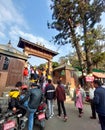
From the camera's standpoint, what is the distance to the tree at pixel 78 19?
16.8 m

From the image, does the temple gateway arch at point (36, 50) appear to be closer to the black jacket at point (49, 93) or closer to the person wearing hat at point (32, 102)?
the black jacket at point (49, 93)

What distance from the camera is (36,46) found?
775 inches

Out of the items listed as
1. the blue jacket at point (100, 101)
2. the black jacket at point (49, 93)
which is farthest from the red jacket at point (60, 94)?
the blue jacket at point (100, 101)

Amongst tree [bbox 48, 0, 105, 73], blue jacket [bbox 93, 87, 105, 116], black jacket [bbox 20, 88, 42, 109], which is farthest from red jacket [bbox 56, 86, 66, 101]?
tree [bbox 48, 0, 105, 73]

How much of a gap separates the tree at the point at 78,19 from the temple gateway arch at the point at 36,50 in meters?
3.58

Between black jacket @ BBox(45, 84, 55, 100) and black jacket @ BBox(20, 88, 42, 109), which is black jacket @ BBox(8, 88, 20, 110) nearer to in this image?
black jacket @ BBox(20, 88, 42, 109)

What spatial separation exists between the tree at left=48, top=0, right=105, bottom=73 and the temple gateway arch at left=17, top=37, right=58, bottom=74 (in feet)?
11.7

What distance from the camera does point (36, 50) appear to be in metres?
20.0

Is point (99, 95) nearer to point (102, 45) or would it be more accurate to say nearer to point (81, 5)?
point (81, 5)

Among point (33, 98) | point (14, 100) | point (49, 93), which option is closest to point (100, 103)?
point (33, 98)

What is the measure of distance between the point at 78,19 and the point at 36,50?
6.98m

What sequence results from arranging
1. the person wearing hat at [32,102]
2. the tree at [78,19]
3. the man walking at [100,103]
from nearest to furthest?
the man walking at [100,103] → the person wearing hat at [32,102] → the tree at [78,19]

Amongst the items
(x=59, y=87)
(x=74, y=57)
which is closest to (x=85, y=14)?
(x=59, y=87)

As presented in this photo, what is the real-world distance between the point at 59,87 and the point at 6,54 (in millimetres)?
7226
